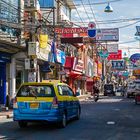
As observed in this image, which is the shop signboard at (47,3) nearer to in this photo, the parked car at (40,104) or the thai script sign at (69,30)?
the thai script sign at (69,30)

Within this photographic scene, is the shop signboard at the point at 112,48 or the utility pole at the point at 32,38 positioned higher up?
the shop signboard at the point at 112,48

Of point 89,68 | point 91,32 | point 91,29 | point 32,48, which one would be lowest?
point 32,48

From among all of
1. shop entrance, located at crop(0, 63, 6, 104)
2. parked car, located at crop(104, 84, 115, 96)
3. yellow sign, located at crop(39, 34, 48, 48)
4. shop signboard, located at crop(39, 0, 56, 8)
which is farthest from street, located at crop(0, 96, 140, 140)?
parked car, located at crop(104, 84, 115, 96)

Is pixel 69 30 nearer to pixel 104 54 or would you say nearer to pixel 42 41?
pixel 42 41

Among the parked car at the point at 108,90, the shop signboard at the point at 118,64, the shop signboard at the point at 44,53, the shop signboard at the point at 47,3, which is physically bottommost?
the parked car at the point at 108,90

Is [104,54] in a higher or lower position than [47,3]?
lower

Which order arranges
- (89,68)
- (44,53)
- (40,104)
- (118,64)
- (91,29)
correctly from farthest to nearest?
(118,64) → (89,68) → (91,29) → (44,53) → (40,104)

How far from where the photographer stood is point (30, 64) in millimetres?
29297

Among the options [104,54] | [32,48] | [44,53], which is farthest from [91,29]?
[104,54]

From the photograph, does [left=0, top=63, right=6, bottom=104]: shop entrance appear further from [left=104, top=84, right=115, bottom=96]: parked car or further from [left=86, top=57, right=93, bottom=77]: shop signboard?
[left=86, top=57, right=93, bottom=77]: shop signboard

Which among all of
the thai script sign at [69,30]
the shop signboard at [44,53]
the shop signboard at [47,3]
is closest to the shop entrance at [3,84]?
the shop signboard at [44,53]

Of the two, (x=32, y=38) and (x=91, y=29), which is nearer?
(x=32, y=38)

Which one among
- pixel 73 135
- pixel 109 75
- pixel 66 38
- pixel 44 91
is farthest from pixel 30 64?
pixel 109 75

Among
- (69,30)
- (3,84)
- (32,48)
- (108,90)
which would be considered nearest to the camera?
(32,48)
